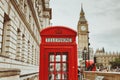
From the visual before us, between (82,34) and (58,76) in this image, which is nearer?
(58,76)

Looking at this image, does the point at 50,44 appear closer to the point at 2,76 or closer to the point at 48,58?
the point at 48,58

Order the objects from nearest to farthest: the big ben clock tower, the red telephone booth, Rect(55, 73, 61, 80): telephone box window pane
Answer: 1. the red telephone booth
2. Rect(55, 73, 61, 80): telephone box window pane
3. the big ben clock tower

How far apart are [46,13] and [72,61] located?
44770 mm

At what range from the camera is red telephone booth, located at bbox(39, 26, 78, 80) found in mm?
7039

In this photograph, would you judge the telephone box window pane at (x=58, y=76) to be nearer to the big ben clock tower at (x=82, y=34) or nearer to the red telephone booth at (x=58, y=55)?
the red telephone booth at (x=58, y=55)

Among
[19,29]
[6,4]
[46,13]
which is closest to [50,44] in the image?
[6,4]

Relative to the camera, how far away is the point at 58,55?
7.09m

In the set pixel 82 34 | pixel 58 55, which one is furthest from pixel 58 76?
pixel 82 34

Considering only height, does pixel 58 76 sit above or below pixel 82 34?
below

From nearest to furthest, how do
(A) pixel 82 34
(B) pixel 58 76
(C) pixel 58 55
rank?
(C) pixel 58 55 < (B) pixel 58 76 < (A) pixel 82 34

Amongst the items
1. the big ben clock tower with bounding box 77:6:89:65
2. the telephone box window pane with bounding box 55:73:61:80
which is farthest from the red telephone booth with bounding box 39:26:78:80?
the big ben clock tower with bounding box 77:6:89:65

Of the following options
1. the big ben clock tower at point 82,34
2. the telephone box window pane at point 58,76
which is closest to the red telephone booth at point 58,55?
the telephone box window pane at point 58,76

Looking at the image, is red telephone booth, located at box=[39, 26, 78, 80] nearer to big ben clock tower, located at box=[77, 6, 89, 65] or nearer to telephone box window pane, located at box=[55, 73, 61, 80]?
telephone box window pane, located at box=[55, 73, 61, 80]

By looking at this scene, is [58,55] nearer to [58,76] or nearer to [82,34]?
[58,76]
